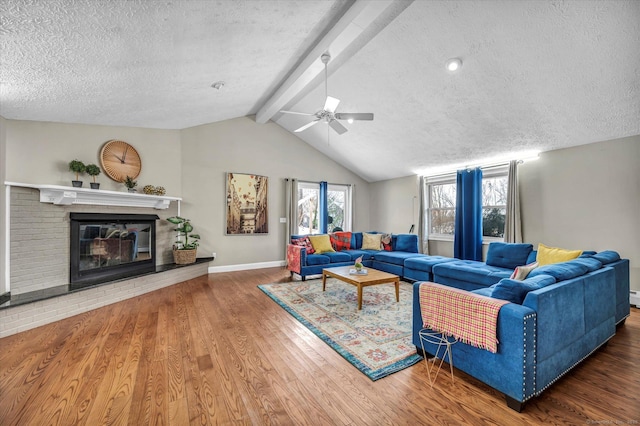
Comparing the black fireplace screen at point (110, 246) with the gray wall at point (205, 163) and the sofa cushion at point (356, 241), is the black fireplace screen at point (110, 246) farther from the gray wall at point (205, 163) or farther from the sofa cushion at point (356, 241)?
the sofa cushion at point (356, 241)

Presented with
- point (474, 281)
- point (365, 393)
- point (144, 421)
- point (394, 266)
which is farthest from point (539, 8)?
point (144, 421)

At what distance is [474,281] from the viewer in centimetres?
387

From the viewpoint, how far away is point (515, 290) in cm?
188

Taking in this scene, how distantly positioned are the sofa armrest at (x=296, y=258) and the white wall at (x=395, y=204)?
3042mm

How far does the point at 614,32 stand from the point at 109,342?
18.3 ft

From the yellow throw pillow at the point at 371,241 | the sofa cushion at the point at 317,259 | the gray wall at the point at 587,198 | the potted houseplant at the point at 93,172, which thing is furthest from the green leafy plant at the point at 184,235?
the gray wall at the point at 587,198

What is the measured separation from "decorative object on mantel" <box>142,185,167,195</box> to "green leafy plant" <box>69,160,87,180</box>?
0.91 metres

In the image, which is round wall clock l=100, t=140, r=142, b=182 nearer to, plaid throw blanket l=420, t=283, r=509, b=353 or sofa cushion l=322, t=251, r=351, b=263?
sofa cushion l=322, t=251, r=351, b=263

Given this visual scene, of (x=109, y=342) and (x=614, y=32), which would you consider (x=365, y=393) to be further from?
(x=614, y=32)

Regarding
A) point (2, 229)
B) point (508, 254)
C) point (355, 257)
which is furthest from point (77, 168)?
point (508, 254)

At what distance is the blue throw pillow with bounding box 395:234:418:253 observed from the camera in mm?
5773

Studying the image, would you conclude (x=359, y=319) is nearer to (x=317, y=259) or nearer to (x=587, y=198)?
(x=317, y=259)

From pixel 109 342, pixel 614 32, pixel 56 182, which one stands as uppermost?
pixel 614 32

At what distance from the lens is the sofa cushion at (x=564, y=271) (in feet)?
6.87
